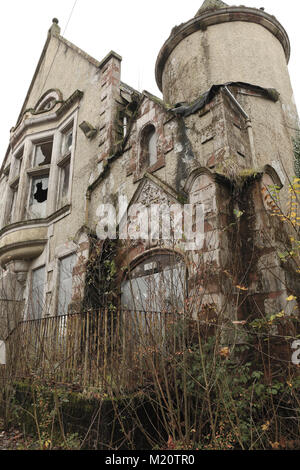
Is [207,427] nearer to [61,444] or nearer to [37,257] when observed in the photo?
[61,444]

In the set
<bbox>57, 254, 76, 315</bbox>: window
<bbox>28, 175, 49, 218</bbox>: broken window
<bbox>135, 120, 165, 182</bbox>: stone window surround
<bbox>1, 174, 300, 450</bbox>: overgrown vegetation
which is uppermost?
<bbox>28, 175, 49, 218</bbox>: broken window

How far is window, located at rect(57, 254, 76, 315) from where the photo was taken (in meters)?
8.90

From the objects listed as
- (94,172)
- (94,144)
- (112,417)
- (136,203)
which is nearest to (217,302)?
(112,417)

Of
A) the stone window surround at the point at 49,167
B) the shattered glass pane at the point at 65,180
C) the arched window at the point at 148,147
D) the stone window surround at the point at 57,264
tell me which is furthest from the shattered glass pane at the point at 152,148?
the shattered glass pane at the point at 65,180

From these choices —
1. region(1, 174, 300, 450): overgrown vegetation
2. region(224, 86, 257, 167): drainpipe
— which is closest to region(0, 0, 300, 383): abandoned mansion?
region(224, 86, 257, 167): drainpipe

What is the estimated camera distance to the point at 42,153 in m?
12.7

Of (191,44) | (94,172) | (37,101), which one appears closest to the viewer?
(191,44)

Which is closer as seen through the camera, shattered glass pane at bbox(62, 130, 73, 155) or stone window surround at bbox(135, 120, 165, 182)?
stone window surround at bbox(135, 120, 165, 182)

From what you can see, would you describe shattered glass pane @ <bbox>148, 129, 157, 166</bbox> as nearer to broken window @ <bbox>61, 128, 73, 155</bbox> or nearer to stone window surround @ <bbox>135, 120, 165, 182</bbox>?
stone window surround @ <bbox>135, 120, 165, 182</bbox>

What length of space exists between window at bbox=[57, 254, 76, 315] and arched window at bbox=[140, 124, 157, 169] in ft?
10.7

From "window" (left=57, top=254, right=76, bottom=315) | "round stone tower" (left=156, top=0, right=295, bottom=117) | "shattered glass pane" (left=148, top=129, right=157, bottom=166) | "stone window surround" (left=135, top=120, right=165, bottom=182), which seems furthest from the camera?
"window" (left=57, top=254, right=76, bottom=315)

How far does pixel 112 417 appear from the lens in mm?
3760

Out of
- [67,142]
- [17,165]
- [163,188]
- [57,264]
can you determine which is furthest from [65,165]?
[163,188]
